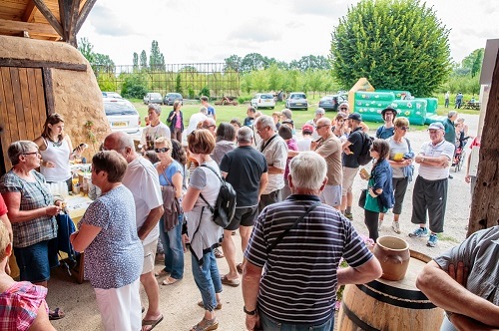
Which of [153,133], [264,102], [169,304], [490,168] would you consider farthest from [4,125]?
[264,102]

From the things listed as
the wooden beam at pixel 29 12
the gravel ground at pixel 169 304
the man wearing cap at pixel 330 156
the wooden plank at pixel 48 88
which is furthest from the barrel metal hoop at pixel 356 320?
the wooden beam at pixel 29 12

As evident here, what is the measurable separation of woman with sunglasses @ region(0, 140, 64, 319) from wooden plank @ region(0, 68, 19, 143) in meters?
2.87

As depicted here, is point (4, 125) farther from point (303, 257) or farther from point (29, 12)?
point (303, 257)

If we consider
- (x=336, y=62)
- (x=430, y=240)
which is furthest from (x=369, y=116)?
(x=430, y=240)

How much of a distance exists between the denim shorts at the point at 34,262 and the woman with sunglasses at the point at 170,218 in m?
1.16

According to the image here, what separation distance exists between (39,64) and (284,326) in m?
5.73

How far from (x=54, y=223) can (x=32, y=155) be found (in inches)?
25.6

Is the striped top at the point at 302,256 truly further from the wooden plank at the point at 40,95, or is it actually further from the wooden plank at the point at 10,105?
the wooden plank at the point at 40,95

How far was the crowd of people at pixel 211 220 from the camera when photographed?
5.71 feet

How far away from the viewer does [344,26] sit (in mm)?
28500

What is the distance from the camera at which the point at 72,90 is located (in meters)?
6.02

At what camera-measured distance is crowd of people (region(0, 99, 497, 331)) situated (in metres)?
1.74

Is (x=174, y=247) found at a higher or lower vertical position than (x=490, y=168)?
lower

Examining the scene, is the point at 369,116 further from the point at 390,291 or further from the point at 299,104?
the point at 390,291
